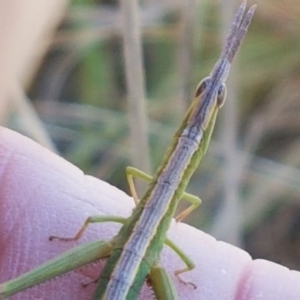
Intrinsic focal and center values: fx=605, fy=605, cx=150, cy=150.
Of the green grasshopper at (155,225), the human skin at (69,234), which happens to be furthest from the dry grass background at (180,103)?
the green grasshopper at (155,225)

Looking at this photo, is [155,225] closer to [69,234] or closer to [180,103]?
[69,234]

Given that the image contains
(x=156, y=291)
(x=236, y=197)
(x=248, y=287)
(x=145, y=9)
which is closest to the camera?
(x=156, y=291)

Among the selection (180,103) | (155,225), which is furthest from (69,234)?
(180,103)

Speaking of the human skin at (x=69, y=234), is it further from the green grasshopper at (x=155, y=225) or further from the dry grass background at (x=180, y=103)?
the dry grass background at (x=180, y=103)

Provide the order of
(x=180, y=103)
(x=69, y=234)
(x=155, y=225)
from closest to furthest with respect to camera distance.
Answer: (x=155, y=225)
(x=69, y=234)
(x=180, y=103)

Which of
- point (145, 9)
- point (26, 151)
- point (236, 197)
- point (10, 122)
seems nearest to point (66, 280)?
point (26, 151)

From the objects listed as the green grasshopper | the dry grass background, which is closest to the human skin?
the green grasshopper

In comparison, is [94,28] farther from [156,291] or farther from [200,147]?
[156,291]
